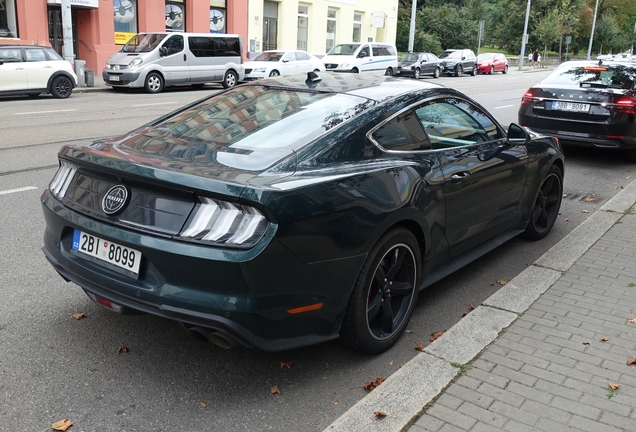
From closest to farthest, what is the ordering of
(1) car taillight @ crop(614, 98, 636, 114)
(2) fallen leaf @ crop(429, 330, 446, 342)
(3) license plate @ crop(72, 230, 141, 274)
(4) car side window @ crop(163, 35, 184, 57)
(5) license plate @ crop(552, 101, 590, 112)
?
(3) license plate @ crop(72, 230, 141, 274) < (2) fallen leaf @ crop(429, 330, 446, 342) < (1) car taillight @ crop(614, 98, 636, 114) < (5) license plate @ crop(552, 101, 590, 112) < (4) car side window @ crop(163, 35, 184, 57)

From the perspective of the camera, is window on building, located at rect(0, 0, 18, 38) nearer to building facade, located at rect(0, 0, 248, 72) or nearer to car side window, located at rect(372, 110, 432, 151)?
building facade, located at rect(0, 0, 248, 72)

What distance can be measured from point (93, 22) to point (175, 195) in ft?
82.5

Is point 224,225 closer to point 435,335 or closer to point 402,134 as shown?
point 402,134

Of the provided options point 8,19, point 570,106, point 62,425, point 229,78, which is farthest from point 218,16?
point 62,425

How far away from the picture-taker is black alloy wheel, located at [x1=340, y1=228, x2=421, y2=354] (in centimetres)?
360

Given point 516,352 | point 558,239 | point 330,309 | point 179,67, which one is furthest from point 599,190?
point 179,67

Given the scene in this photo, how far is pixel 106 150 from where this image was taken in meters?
3.70

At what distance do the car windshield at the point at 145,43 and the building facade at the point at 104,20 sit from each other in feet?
12.3

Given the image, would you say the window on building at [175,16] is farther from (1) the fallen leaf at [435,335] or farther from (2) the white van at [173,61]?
(1) the fallen leaf at [435,335]

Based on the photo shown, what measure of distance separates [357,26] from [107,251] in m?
39.5

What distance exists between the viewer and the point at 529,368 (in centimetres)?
368

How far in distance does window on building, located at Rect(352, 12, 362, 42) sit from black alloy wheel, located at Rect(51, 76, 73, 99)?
2485cm

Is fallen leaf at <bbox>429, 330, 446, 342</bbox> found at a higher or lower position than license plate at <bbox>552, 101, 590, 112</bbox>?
lower

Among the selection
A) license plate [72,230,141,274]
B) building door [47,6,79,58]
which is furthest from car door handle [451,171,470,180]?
building door [47,6,79,58]
